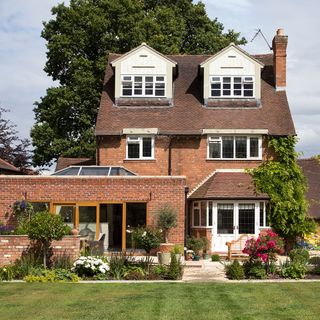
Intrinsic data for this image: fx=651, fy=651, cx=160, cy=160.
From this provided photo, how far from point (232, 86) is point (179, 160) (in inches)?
205

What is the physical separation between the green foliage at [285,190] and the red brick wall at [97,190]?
4.83 m

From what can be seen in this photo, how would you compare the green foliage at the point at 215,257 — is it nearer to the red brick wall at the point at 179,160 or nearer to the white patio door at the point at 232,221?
the white patio door at the point at 232,221

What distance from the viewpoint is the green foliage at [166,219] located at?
28.5 meters

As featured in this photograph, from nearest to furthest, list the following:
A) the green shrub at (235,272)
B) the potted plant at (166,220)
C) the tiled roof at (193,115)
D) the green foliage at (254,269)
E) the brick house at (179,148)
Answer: the green shrub at (235,272) → the green foliage at (254,269) → the potted plant at (166,220) → the brick house at (179,148) → the tiled roof at (193,115)

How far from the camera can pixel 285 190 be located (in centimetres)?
3175

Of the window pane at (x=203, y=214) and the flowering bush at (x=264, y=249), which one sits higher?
the window pane at (x=203, y=214)

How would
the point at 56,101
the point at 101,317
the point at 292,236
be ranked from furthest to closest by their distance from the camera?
the point at 56,101 < the point at 292,236 < the point at 101,317

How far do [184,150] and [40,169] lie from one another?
51.6 ft

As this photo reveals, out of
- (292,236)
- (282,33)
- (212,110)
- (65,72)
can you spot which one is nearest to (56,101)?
(65,72)

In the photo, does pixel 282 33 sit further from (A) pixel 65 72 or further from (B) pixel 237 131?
(A) pixel 65 72

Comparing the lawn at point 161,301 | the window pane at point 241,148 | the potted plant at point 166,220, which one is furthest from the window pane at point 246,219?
the lawn at point 161,301

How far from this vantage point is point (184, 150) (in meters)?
33.6

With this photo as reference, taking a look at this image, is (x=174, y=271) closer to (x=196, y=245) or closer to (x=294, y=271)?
(x=294, y=271)

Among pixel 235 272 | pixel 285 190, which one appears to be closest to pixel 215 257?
pixel 285 190
